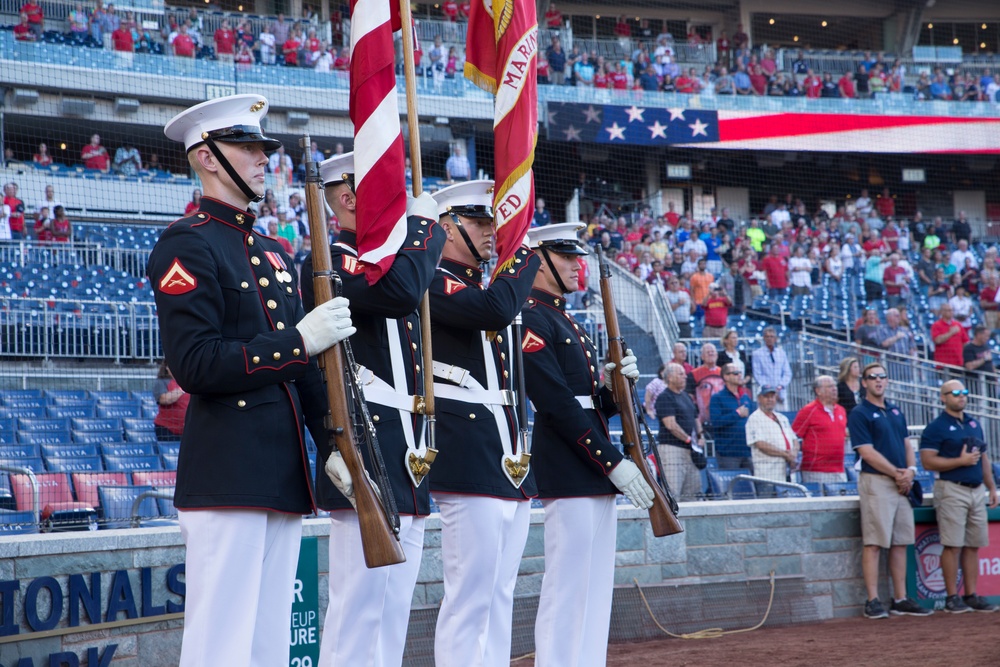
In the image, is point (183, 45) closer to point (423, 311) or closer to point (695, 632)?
point (695, 632)

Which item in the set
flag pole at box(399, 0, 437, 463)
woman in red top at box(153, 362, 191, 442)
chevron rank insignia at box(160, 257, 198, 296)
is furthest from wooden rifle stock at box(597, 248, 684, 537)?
woman in red top at box(153, 362, 191, 442)

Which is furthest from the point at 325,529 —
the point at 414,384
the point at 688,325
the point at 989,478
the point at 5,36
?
the point at 5,36

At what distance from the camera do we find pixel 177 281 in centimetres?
299

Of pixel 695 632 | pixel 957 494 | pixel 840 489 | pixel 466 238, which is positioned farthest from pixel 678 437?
pixel 466 238

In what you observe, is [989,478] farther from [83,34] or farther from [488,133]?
[83,34]

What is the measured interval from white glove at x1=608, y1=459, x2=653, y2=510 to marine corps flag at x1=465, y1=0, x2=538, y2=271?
99cm

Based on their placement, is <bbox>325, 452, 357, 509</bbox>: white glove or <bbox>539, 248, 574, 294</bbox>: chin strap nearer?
<bbox>325, 452, 357, 509</bbox>: white glove

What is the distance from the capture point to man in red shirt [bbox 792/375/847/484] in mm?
9219

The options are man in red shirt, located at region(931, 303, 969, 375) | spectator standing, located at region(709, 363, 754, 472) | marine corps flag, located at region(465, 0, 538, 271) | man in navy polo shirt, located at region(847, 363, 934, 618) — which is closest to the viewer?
marine corps flag, located at region(465, 0, 538, 271)

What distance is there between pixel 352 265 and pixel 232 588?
3.77 ft

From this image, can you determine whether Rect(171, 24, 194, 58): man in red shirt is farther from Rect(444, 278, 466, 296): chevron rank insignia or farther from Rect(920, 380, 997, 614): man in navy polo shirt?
Rect(444, 278, 466, 296): chevron rank insignia

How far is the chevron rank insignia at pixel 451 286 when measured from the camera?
13.3 ft

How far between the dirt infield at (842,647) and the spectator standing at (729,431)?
1.39 metres

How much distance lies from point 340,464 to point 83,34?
675 inches
